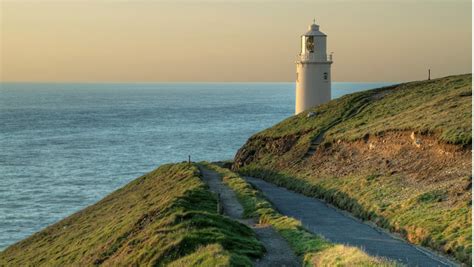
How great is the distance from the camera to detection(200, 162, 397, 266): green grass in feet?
56.2

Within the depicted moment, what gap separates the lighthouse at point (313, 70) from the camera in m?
64.6

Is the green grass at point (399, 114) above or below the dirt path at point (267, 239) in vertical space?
above

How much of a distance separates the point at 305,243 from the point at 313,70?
1774 inches

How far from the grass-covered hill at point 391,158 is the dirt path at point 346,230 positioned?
77 cm

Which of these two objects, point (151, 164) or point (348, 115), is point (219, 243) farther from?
point (151, 164)

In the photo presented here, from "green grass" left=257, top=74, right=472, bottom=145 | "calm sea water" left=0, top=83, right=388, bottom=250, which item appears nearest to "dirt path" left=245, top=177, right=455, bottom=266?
"green grass" left=257, top=74, right=472, bottom=145

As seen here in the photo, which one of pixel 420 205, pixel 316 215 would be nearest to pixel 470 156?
pixel 420 205

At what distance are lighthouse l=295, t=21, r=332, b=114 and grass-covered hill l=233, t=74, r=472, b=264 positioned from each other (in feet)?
13.0

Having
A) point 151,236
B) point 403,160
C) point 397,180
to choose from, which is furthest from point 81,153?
point 151,236

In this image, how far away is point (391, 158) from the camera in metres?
38.4

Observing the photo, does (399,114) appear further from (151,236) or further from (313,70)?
(151,236)

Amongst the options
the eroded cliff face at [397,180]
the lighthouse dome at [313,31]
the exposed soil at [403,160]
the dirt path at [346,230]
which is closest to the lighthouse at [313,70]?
the lighthouse dome at [313,31]

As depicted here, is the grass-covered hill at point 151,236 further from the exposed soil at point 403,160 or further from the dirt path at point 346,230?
the exposed soil at point 403,160

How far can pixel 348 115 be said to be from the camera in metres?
56.7
